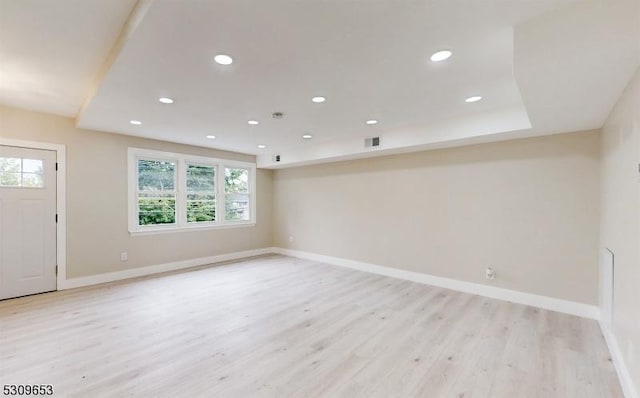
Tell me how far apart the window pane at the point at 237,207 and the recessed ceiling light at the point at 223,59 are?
446cm

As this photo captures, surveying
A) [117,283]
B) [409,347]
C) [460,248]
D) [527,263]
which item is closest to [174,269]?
[117,283]

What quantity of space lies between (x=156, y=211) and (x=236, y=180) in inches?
73.1

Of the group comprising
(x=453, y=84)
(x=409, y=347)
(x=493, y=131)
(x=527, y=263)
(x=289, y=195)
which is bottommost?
(x=409, y=347)

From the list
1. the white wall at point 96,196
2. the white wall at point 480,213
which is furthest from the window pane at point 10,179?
the white wall at point 480,213

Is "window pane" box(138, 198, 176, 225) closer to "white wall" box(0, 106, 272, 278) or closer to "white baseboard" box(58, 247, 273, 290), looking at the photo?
"white wall" box(0, 106, 272, 278)

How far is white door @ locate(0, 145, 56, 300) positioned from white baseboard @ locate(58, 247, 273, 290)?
0.28 metres

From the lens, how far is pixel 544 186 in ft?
11.8

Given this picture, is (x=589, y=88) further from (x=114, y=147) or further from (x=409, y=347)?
(x=114, y=147)

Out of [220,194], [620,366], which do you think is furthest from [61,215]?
[620,366]

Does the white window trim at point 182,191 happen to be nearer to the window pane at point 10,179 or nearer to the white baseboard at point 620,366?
the window pane at point 10,179

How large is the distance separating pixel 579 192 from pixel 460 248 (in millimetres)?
1571

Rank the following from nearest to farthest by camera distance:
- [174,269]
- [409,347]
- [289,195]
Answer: [409,347]
[174,269]
[289,195]

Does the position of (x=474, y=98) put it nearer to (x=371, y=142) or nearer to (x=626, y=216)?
(x=626, y=216)

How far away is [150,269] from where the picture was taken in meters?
5.05
